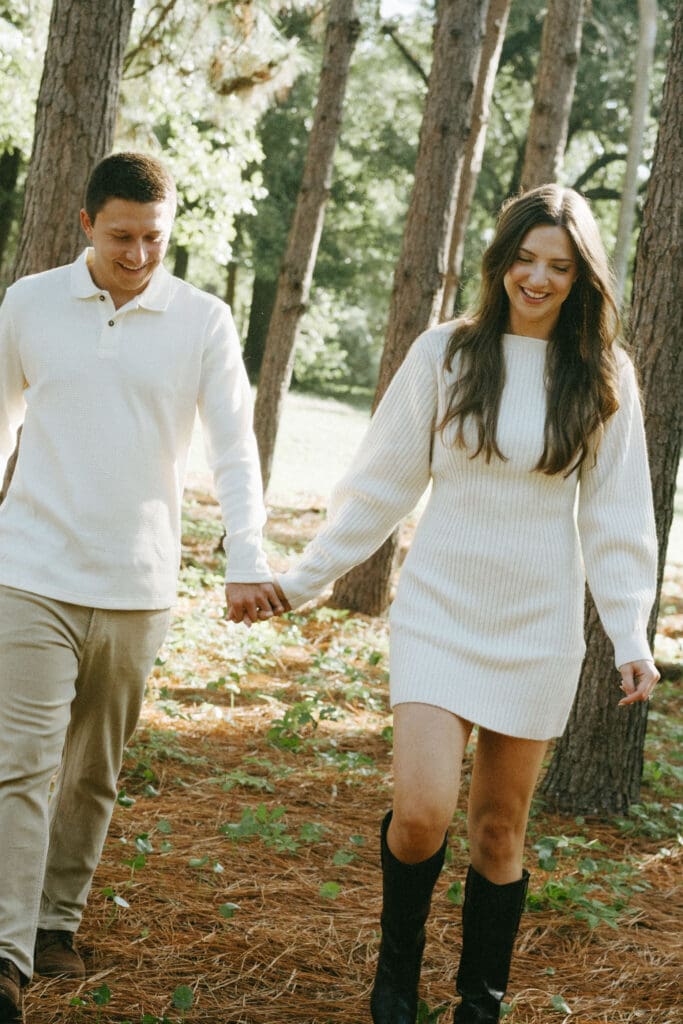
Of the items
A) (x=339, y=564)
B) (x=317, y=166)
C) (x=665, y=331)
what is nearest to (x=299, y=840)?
(x=339, y=564)

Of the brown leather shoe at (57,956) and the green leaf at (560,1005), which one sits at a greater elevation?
the green leaf at (560,1005)

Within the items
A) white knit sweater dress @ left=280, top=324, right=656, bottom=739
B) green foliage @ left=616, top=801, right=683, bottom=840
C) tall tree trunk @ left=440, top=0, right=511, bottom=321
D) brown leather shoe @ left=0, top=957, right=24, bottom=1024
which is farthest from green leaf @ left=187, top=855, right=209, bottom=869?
tall tree trunk @ left=440, top=0, right=511, bottom=321

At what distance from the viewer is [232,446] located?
11.5 ft

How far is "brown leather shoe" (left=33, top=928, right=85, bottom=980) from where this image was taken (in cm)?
340

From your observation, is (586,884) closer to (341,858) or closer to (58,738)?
(341,858)

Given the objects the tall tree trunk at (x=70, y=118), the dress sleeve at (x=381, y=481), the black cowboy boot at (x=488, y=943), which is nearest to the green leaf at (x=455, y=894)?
the black cowboy boot at (x=488, y=943)

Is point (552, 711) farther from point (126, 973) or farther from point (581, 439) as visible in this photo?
point (126, 973)

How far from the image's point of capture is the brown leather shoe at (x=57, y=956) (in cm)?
340

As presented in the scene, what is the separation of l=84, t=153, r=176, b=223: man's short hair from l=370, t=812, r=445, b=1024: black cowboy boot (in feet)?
6.47

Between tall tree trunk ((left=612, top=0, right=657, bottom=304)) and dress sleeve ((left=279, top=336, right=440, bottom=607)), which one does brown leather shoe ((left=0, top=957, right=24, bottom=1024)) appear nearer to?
dress sleeve ((left=279, top=336, right=440, bottom=607))

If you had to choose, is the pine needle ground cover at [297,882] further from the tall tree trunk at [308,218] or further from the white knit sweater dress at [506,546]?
the tall tree trunk at [308,218]

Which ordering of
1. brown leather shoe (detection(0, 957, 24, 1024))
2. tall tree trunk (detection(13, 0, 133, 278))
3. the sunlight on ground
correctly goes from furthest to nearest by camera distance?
the sunlight on ground → tall tree trunk (detection(13, 0, 133, 278)) → brown leather shoe (detection(0, 957, 24, 1024))

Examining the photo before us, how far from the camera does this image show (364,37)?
27.6 m

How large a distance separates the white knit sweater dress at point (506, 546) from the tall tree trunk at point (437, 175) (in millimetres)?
5536
